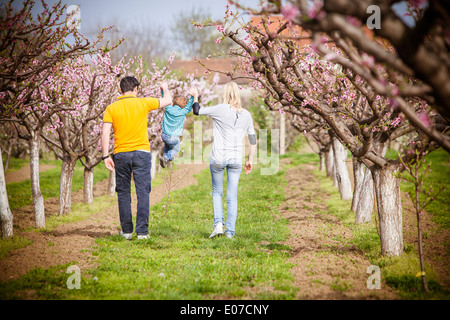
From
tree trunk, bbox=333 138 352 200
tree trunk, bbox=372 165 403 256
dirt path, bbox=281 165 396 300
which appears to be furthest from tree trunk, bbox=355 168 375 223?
tree trunk, bbox=333 138 352 200

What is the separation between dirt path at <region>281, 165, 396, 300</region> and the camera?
161 inches

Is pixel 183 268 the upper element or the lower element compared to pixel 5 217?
lower

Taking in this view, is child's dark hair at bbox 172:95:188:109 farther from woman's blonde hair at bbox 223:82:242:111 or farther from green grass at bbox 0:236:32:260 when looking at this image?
green grass at bbox 0:236:32:260

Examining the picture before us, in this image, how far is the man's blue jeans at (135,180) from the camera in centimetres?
576

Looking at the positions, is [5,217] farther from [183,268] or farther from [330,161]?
[330,161]

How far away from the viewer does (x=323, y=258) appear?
17.8 ft

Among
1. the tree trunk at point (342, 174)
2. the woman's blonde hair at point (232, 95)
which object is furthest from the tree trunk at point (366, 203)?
the woman's blonde hair at point (232, 95)

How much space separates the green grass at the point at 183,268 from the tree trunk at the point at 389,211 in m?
1.49

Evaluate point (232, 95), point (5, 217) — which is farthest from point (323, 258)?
point (5, 217)

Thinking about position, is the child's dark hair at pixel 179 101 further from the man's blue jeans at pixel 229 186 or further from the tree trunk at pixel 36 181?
the tree trunk at pixel 36 181

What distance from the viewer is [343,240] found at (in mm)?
6645

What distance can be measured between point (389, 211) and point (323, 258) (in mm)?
1229
